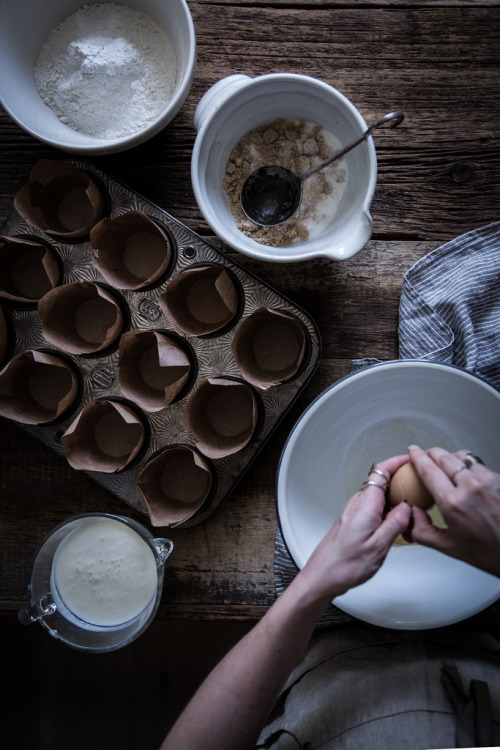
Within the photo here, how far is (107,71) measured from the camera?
77 cm

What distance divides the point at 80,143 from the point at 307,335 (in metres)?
0.39

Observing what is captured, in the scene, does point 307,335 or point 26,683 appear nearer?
point 307,335

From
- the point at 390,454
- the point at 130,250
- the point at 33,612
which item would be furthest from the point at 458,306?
the point at 33,612

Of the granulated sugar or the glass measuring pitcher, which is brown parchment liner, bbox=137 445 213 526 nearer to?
the glass measuring pitcher

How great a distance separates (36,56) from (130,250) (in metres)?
0.29

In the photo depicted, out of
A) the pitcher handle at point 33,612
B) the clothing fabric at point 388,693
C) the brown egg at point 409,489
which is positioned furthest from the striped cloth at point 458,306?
the pitcher handle at point 33,612

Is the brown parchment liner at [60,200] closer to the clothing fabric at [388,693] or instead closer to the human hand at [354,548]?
the human hand at [354,548]

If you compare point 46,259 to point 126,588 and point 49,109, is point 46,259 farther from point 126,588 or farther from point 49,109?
point 126,588

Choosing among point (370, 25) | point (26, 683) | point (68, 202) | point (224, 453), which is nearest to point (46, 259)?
point (68, 202)

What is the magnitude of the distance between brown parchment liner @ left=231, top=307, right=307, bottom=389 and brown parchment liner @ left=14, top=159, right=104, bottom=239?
0.84 feet

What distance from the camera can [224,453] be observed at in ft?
2.53

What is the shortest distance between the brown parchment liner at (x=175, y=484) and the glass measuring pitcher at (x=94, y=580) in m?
0.04

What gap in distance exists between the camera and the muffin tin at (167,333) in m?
0.80

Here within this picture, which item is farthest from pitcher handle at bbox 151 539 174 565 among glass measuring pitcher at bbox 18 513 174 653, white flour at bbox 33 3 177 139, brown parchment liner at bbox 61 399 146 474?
white flour at bbox 33 3 177 139
